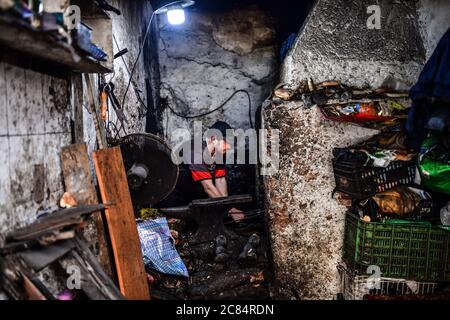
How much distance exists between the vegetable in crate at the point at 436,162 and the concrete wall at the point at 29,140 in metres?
3.58

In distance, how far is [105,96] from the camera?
381 centimetres

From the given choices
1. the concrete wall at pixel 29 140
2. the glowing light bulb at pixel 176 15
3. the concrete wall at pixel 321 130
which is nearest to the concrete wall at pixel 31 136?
the concrete wall at pixel 29 140

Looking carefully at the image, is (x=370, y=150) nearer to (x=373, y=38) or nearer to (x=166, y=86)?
(x=373, y=38)

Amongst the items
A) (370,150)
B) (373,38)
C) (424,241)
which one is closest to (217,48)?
(373,38)

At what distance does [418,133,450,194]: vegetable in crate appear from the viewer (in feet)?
10.6

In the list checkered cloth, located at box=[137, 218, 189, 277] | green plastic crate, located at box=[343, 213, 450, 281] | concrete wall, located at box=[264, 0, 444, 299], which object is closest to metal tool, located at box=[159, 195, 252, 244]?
checkered cloth, located at box=[137, 218, 189, 277]

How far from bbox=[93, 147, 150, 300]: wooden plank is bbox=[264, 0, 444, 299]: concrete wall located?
1865 mm

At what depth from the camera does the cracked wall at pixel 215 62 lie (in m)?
6.79

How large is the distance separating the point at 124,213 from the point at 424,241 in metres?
3.30

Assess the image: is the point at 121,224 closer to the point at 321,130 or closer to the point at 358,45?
the point at 321,130

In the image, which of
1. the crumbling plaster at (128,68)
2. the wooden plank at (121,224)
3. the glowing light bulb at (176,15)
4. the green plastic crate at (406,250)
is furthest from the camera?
the glowing light bulb at (176,15)

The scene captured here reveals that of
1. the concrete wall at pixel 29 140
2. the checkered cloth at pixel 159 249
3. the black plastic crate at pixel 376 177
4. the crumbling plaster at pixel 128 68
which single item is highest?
the crumbling plaster at pixel 128 68

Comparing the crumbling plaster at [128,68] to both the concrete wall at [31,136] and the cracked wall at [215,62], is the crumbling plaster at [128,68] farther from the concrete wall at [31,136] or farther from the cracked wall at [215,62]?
the cracked wall at [215,62]

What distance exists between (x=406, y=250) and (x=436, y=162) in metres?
1.05
